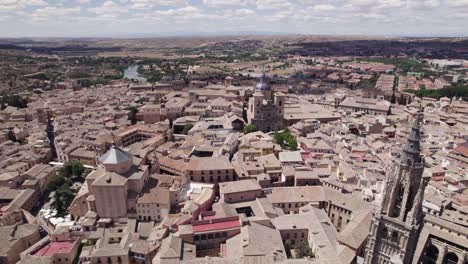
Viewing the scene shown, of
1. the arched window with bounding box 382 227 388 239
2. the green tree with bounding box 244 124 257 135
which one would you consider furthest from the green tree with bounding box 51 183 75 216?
the arched window with bounding box 382 227 388 239

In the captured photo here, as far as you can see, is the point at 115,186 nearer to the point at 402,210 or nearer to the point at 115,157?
the point at 115,157

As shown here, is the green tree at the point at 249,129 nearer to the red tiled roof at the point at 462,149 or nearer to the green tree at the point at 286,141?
Result: the green tree at the point at 286,141

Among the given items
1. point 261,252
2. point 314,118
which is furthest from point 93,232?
point 314,118

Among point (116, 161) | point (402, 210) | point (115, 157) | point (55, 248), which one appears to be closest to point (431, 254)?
point (402, 210)

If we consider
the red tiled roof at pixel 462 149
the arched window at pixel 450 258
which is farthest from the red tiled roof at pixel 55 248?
the red tiled roof at pixel 462 149

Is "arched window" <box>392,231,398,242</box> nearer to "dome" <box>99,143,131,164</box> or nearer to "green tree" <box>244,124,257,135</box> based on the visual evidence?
"dome" <box>99,143,131,164</box>
